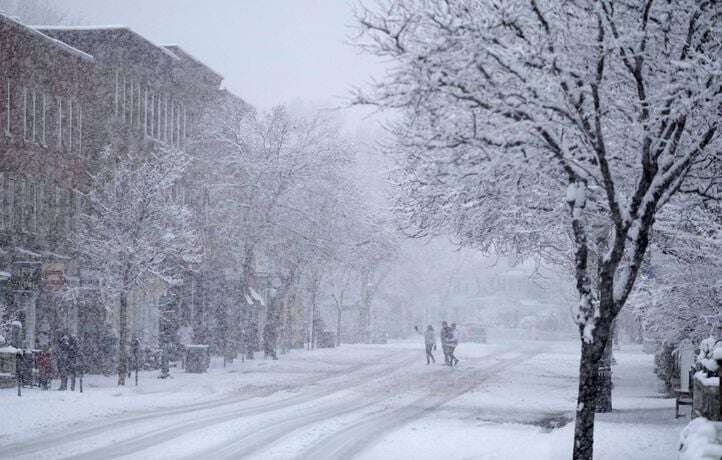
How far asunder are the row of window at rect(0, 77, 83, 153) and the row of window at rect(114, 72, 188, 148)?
2.29 meters

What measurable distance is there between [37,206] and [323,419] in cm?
1634

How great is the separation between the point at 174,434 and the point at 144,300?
2100 centimetres

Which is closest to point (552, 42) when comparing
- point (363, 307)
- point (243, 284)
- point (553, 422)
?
point (553, 422)

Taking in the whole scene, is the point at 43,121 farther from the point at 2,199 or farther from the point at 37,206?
the point at 2,199

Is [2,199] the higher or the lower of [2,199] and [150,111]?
the lower

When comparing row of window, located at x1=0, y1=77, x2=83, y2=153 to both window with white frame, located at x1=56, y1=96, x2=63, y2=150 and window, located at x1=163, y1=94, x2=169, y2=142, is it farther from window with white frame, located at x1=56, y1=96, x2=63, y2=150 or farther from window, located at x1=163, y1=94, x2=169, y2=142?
window, located at x1=163, y1=94, x2=169, y2=142

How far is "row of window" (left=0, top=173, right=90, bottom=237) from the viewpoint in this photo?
91.0 feet

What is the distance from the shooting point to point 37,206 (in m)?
29.2

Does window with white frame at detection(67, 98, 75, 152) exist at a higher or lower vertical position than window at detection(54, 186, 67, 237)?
higher

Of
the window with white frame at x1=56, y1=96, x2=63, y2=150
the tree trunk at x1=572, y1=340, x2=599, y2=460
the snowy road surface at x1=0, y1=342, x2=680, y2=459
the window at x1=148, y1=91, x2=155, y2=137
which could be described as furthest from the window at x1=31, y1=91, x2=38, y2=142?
the tree trunk at x1=572, y1=340, x2=599, y2=460

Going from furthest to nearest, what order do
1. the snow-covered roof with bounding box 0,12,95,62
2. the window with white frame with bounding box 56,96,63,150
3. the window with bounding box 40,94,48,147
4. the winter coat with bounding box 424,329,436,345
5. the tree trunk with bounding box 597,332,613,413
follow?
the winter coat with bounding box 424,329,436,345, the window with white frame with bounding box 56,96,63,150, the window with bounding box 40,94,48,147, the snow-covered roof with bounding box 0,12,95,62, the tree trunk with bounding box 597,332,613,413

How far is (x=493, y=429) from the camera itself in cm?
1612

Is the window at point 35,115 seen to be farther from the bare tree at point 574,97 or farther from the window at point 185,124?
the bare tree at point 574,97

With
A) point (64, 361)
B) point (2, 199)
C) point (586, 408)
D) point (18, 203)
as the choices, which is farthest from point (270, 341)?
point (586, 408)
